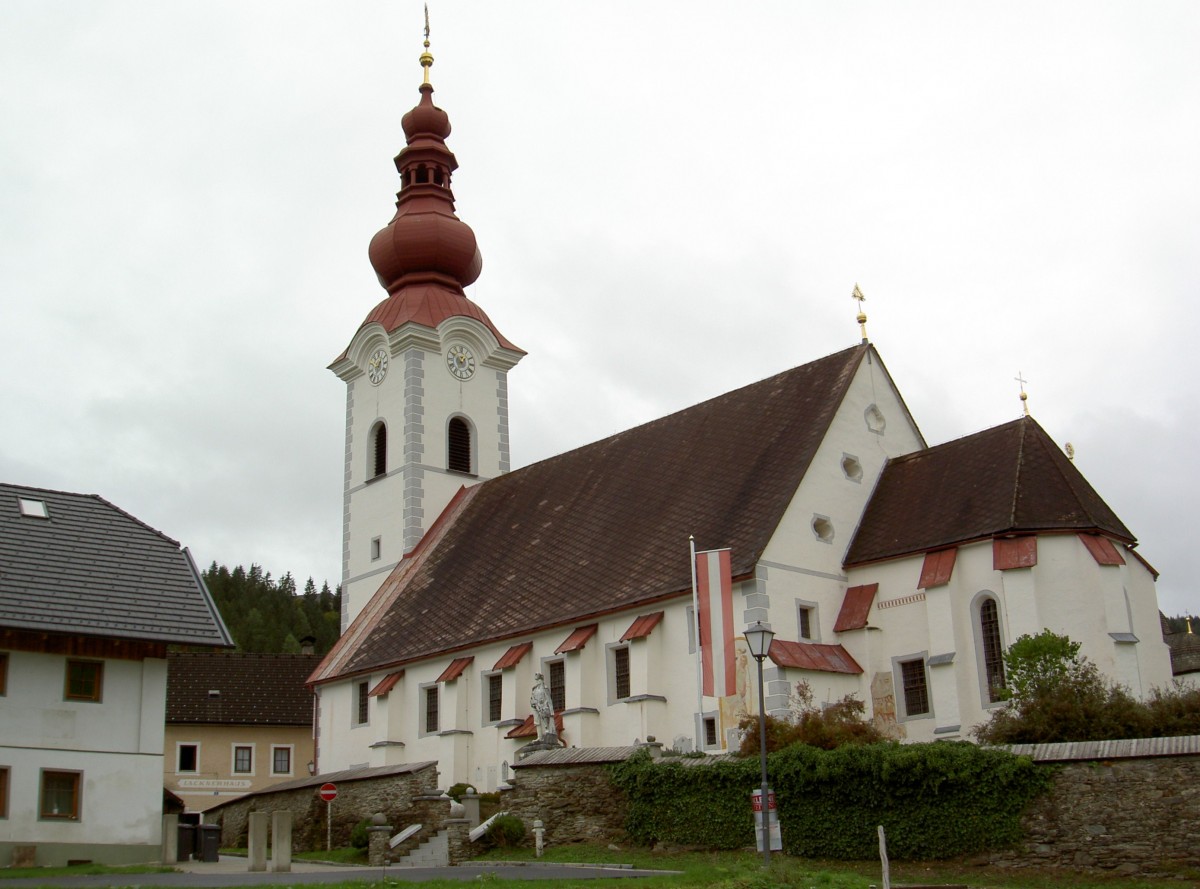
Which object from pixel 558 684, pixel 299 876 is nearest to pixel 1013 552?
pixel 558 684

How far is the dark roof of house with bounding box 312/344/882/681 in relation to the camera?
31422 mm

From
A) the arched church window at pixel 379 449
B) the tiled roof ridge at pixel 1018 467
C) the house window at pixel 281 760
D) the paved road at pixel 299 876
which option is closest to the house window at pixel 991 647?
the tiled roof ridge at pixel 1018 467

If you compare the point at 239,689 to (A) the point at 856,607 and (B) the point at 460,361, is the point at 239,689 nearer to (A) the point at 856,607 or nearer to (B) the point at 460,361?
(B) the point at 460,361

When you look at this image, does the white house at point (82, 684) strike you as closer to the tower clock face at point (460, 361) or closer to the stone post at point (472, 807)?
the stone post at point (472, 807)

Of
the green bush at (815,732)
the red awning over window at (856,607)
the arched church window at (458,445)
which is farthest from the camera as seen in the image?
the arched church window at (458,445)

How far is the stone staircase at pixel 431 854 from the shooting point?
976 inches

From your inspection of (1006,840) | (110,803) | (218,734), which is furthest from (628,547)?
(218,734)

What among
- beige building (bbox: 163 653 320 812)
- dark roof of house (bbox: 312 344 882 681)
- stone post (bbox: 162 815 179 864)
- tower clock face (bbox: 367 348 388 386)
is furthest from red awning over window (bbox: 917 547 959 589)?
beige building (bbox: 163 653 320 812)

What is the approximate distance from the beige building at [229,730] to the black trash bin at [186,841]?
22.4 metres

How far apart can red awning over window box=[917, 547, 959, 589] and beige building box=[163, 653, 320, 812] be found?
94.1 feet

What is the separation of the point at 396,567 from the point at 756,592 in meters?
17.3

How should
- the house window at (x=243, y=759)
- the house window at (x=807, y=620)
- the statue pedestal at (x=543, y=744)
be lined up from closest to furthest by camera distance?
the house window at (x=807, y=620), the statue pedestal at (x=543, y=744), the house window at (x=243, y=759)

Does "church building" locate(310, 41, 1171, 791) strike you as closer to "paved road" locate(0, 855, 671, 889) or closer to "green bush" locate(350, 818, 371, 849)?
"green bush" locate(350, 818, 371, 849)

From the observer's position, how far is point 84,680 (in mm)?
25938
